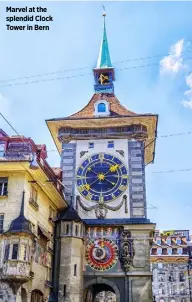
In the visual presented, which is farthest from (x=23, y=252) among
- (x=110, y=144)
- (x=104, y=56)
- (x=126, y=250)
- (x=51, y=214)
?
(x=104, y=56)

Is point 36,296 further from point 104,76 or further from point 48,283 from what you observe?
point 104,76

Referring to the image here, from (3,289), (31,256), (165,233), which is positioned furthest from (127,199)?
(165,233)

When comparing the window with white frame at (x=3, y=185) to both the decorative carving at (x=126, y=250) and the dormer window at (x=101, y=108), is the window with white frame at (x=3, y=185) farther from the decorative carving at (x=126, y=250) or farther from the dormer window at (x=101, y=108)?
the dormer window at (x=101, y=108)

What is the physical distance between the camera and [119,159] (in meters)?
35.4

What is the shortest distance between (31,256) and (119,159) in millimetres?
12605

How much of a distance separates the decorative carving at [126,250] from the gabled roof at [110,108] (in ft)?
34.6

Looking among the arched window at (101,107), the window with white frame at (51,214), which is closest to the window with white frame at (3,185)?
the window with white frame at (51,214)

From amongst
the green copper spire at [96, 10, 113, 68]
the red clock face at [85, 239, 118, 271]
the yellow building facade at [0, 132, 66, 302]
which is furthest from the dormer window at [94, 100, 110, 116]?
the red clock face at [85, 239, 118, 271]

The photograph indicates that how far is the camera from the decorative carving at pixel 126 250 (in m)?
31.4

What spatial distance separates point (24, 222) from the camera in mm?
24953

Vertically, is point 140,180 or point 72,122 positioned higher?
point 72,122

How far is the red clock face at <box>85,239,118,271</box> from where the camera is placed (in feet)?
105

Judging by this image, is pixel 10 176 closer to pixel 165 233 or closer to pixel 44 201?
pixel 44 201

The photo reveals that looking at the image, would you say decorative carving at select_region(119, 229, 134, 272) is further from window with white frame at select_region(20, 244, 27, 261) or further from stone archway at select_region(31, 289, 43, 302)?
window with white frame at select_region(20, 244, 27, 261)
